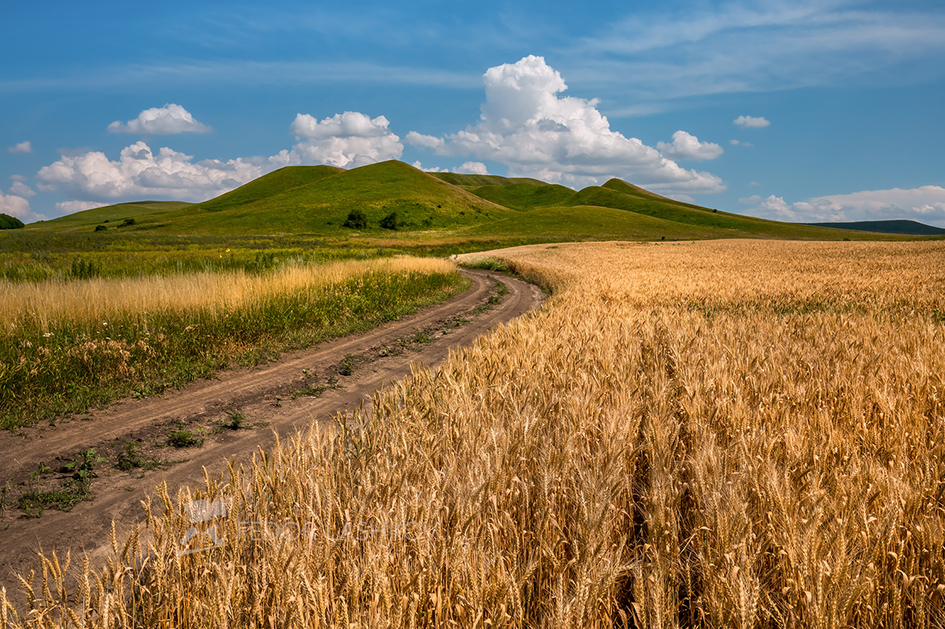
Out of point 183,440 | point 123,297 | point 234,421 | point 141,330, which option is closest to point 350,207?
point 123,297

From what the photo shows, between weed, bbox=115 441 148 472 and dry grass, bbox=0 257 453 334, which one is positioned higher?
dry grass, bbox=0 257 453 334

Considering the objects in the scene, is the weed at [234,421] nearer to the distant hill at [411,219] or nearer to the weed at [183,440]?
the weed at [183,440]

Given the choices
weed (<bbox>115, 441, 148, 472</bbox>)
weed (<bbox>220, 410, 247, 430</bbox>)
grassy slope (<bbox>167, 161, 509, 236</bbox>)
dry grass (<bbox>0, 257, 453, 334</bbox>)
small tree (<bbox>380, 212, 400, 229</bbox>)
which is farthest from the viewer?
grassy slope (<bbox>167, 161, 509, 236</bbox>)

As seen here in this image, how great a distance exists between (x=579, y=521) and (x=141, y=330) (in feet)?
31.5

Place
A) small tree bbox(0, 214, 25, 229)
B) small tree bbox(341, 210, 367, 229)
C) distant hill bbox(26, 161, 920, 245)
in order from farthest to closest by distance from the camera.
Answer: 1. small tree bbox(0, 214, 25, 229)
2. small tree bbox(341, 210, 367, 229)
3. distant hill bbox(26, 161, 920, 245)

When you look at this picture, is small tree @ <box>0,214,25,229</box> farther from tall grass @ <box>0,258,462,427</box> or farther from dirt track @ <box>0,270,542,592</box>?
dirt track @ <box>0,270,542,592</box>

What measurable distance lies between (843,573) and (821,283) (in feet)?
55.2

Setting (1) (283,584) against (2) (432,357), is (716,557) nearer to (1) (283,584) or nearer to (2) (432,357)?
(1) (283,584)

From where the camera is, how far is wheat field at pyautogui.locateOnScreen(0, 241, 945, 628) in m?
1.90

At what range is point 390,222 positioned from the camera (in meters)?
103

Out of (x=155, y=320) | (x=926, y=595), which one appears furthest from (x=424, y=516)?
(x=155, y=320)

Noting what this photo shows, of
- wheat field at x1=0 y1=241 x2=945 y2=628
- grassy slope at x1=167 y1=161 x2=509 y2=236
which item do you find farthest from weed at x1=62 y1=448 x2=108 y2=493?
grassy slope at x1=167 y1=161 x2=509 y2=236

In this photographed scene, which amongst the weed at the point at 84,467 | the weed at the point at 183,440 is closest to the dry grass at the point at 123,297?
the weed at the point at 84,467

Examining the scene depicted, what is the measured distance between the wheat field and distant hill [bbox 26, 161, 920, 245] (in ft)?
193
